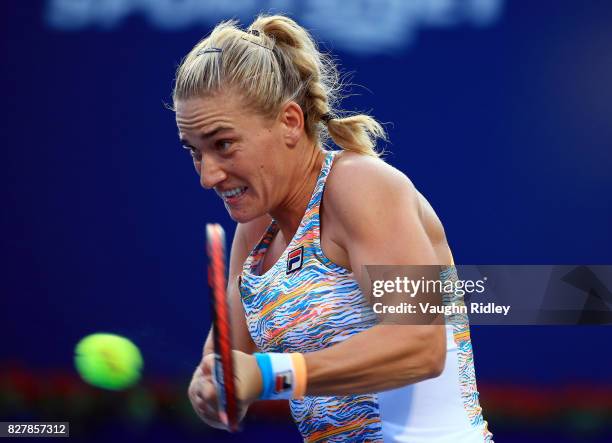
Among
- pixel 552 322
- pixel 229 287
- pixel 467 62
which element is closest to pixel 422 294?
pixel 229 287

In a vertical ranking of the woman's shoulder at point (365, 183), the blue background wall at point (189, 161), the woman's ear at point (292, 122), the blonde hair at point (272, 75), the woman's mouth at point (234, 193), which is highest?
the blue background wall at point (189, 161)

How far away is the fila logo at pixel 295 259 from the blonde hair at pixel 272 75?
0.30 m

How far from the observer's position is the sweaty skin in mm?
1694

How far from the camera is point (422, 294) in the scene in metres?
1.81

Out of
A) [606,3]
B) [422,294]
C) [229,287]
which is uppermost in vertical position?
[606,3]

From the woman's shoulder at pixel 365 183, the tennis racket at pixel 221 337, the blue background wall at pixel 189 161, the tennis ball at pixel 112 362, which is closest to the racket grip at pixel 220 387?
the tennis racket at pixel 221 337

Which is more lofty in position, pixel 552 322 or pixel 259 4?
pixel 259 4

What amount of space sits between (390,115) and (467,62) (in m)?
0.39

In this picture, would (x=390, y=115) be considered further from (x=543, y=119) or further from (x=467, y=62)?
(x=543, y=119)

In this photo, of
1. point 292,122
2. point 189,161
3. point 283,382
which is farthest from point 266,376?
point 189,161

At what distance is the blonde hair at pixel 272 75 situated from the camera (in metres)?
1.99

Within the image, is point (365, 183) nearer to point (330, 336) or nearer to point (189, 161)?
point (330, 336)

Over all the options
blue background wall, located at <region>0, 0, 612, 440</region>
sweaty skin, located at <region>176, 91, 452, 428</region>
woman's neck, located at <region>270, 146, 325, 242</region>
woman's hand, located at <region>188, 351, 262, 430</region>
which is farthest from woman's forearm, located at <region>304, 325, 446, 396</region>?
blue background wall, located at <region>0, 0, 612, 440</region>

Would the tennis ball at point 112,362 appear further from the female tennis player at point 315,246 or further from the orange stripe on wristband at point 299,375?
the orange stripe on wristband at point 299,375
